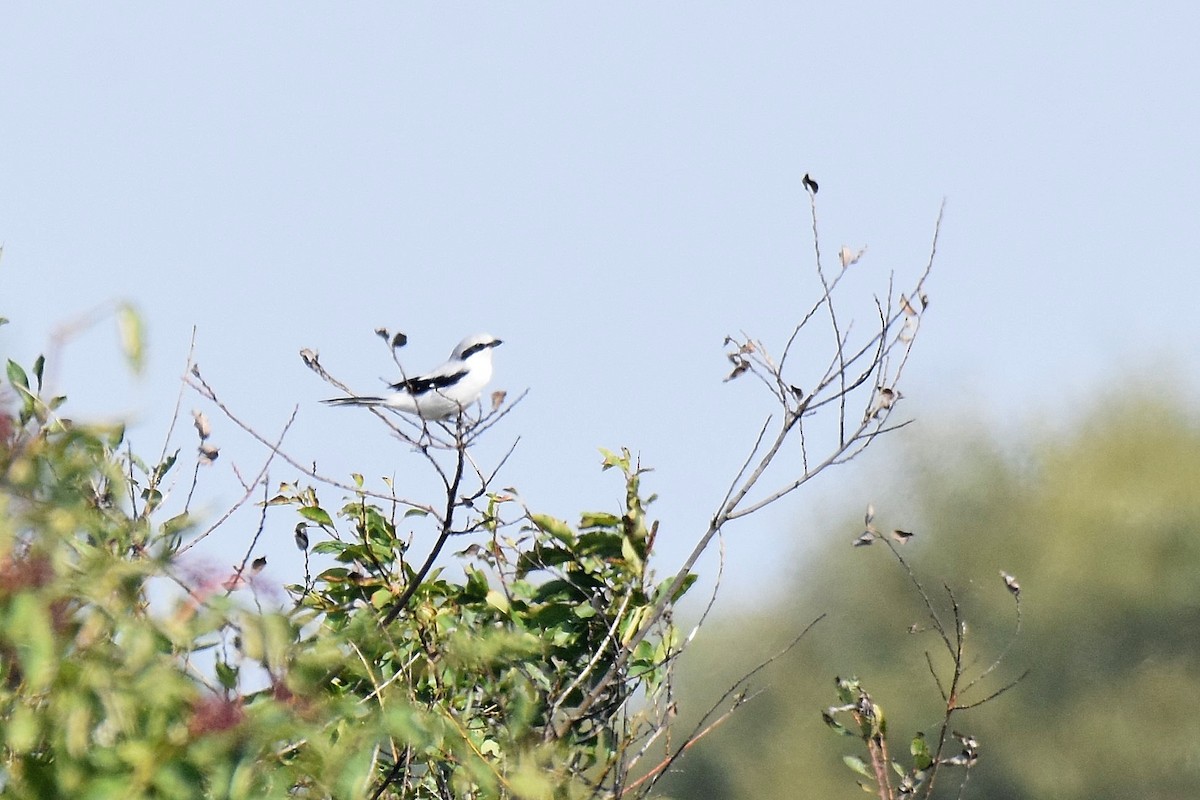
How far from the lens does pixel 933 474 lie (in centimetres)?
3155

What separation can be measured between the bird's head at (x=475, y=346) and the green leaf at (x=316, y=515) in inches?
227

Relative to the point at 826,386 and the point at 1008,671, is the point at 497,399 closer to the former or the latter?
the point at 826,386

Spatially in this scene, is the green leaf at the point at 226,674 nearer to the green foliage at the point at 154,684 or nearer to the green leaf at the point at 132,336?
the green foliage at the point at 154,684

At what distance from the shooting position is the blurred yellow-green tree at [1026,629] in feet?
97.1

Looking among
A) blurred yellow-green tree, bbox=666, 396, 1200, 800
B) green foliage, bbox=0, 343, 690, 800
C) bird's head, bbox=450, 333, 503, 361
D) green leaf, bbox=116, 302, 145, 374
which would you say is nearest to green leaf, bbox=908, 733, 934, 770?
green foliage, bbox=0, 343, 690, 800

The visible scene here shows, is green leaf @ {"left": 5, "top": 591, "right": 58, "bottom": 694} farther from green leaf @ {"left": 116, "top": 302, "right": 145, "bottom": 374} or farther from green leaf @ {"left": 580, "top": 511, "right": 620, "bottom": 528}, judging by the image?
green leaf @ {"left": 580, "top": 511, "right": 620, "bottom": 528}

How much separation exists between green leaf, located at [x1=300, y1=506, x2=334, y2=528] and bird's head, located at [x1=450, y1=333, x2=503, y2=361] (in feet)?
18.9

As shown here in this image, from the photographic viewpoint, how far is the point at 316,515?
4.80m

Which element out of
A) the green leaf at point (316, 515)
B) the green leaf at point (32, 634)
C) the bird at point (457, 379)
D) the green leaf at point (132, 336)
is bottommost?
the green leaf at point (32, 634)

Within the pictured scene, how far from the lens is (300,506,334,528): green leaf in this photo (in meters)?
4.80

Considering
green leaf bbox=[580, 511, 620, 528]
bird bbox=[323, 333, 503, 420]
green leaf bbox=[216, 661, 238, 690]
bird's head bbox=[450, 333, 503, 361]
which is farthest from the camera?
bird's head bbox=[450, 333, 503, 361]

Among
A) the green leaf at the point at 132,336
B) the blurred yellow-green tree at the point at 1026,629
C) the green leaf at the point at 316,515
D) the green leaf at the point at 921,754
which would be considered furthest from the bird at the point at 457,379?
the blurred yellow-green tree at the point at 1026,629

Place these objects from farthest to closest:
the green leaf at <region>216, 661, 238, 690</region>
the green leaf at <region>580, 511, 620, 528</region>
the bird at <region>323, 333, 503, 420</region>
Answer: the bird at <region>323, 333, 503, 420</region>, the green leaf at <region>580, 511, 620, 528</region>, the green leaf at <region>216, 661, 238, 690</region>

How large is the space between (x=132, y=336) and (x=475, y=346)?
8.48m
